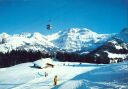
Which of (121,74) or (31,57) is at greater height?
(31,57)

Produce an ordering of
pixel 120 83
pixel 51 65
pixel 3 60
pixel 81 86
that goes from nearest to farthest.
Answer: pixel 120 83 → pixel 81 86 → pixel 51 65 → pixel 3 60

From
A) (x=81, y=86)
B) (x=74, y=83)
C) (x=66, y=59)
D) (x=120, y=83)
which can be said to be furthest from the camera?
(x=66, y=59)

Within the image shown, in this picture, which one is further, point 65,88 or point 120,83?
point 65,88

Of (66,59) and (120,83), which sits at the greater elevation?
(66,59)

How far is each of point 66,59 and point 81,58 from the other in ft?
38.2

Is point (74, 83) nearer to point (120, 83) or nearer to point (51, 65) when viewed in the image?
point (120, 83)

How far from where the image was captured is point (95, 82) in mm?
34219

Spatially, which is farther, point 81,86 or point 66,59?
point 66,59

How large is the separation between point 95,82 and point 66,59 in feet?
429

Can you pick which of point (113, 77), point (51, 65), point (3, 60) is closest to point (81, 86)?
point (113, 77)

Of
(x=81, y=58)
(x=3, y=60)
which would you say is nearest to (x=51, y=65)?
(x=3, y=60)

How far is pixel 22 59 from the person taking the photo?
160 m

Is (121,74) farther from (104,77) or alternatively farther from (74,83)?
(74,83)

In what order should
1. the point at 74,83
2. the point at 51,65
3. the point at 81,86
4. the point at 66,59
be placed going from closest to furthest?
the point at 81,86
the point at 74,83
the point at 51,65
the point at 66,59
